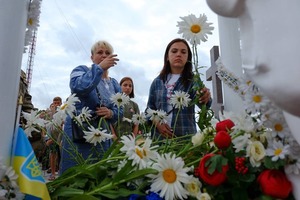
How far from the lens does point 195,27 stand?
101 centimetres

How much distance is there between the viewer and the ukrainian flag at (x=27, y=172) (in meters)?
0.66

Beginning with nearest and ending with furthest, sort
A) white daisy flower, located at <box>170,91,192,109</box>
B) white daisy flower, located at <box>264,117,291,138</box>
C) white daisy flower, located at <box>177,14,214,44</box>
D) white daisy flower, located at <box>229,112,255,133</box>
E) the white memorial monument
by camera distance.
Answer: the white memorial monument
white daisy flower, located at <box>264,117,291,138</box>
white daisy flower, located at <box>229,112,255,133</box>
white daisy flower, located at <box>177,14,214,44</box>
white daisy flower, located at <box>170,91,192,109</box>

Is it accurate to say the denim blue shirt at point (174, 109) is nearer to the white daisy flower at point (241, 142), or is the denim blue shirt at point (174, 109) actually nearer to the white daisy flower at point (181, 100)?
the white daisy flower at point (181, 100)

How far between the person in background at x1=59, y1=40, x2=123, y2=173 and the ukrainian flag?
0.60 meters

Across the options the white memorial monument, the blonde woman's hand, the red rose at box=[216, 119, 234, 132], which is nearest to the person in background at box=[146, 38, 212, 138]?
the blonde woman's hand

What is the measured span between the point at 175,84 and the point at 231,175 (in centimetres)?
99

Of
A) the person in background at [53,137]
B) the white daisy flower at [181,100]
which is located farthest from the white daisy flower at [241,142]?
the white daisy flower at [181,100]

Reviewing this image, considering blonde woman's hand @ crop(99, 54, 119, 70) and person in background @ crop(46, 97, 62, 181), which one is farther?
blonde woman's hand @ crop(99, 54, 119, 70)

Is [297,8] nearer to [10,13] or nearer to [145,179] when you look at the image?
[145,179]

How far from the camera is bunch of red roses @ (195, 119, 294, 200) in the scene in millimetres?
627

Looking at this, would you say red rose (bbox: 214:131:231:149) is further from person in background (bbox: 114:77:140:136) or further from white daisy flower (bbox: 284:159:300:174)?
person in background (bbox: 114:77:140:136)

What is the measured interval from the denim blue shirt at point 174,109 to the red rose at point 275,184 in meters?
0.85

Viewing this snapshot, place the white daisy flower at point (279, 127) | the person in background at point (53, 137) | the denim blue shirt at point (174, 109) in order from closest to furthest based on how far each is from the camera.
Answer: the white daisy flower at point (279, 127) < the person in background at point (53, 137) < the denim blue shirt at point (174, 109)

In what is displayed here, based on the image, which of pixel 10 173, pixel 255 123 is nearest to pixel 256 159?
pixel 255 123
